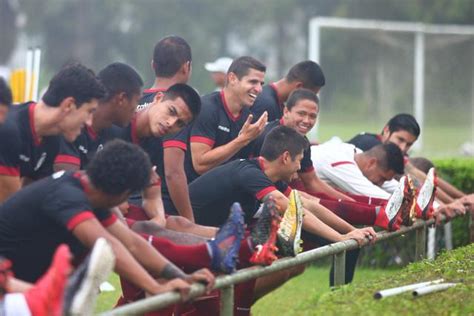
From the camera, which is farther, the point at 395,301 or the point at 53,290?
the point at 395,301

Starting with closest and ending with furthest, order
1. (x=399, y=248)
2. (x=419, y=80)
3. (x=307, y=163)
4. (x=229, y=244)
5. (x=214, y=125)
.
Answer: (x=229, y=244)
(x=214, y=125)
(x=307, y=163)
(x=399, y=248)
(x=419, y=80)

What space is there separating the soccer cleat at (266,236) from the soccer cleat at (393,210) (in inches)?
89.4

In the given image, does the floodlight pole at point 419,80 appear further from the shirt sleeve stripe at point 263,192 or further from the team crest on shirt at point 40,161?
the team crest on shirt at point 40,161

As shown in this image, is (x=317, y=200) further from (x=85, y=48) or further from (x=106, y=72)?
(x=85, y=48)

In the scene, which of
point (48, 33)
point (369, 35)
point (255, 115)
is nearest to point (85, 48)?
point (48, 33)

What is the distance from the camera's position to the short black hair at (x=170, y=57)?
871 centimetres

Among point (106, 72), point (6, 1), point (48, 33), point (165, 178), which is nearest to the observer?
point (106, 72)

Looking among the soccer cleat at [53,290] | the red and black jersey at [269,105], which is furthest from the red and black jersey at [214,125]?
the soccer cleat at [53,290]

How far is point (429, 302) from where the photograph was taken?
253 inches

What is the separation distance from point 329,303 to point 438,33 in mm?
19287

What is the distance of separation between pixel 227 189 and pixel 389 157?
2.48 m

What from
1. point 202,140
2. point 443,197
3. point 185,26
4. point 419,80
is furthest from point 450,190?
point 185,26

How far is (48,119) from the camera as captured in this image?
253 inches

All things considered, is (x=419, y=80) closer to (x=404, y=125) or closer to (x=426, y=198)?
(x=404, y=125)
